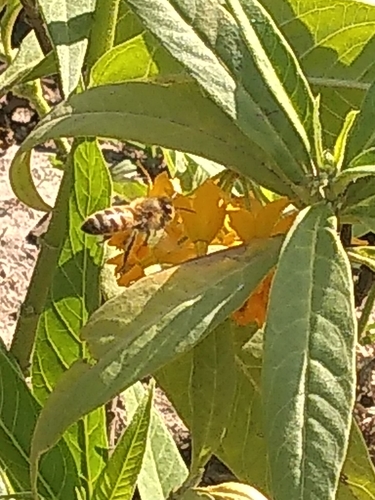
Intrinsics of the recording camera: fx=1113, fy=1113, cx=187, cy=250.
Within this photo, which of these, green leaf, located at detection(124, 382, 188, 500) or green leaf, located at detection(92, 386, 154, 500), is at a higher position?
green leaf, located at detection(92, 386, 154, 500)

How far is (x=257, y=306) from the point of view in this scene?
25.8 inches

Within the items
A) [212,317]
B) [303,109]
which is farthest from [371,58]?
[212,317]

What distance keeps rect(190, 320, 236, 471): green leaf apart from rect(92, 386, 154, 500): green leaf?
0.43 feet

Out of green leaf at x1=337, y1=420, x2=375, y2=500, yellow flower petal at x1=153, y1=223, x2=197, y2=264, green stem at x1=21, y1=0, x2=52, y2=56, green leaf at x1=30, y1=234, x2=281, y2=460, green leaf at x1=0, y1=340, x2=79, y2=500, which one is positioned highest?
green stem at x1=21, y1=0, x2=52, y2=56

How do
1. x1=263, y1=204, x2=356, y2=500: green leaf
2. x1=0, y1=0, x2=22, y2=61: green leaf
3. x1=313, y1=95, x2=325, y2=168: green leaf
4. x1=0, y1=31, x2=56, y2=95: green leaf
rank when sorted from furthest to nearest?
x1=0, y1=0, x2=22, y2=61: green leaf < x1=0, y1=31, x2=56, y2=95: green leaf < x1=313, y1=95, x2=325, y2=168: green leaf < x1=263, y1=204, x2=356, y2=500: green leaf

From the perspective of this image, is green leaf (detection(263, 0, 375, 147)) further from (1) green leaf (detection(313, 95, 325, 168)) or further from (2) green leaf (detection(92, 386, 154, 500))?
(2) green leaf (detection(92, 386, 154, 500))

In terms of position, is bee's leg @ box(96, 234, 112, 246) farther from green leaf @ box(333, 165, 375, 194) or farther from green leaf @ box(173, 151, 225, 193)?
green leaf @ box(333, 165, 375, 194)

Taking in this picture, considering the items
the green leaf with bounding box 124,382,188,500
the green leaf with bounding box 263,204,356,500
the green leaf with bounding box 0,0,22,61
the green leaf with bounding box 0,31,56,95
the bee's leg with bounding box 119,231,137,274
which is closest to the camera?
the green leaf with bounding box 263,204,356,500

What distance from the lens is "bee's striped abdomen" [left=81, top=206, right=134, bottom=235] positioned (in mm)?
776

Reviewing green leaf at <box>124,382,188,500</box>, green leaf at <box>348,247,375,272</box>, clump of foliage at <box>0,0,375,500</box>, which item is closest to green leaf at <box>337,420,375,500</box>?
clump of foliage at <box>0,0,375,500</box>

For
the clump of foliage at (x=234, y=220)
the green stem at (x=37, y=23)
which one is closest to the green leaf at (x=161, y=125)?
the clump of foliage at (x=234, y=220)

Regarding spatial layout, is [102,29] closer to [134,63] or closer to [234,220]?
[134,63]

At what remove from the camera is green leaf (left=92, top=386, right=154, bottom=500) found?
2.91ft

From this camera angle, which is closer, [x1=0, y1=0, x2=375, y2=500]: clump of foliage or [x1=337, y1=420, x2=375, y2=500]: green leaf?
[x1=0, y1=0, x2=375, y2=500]: clump of foliage
